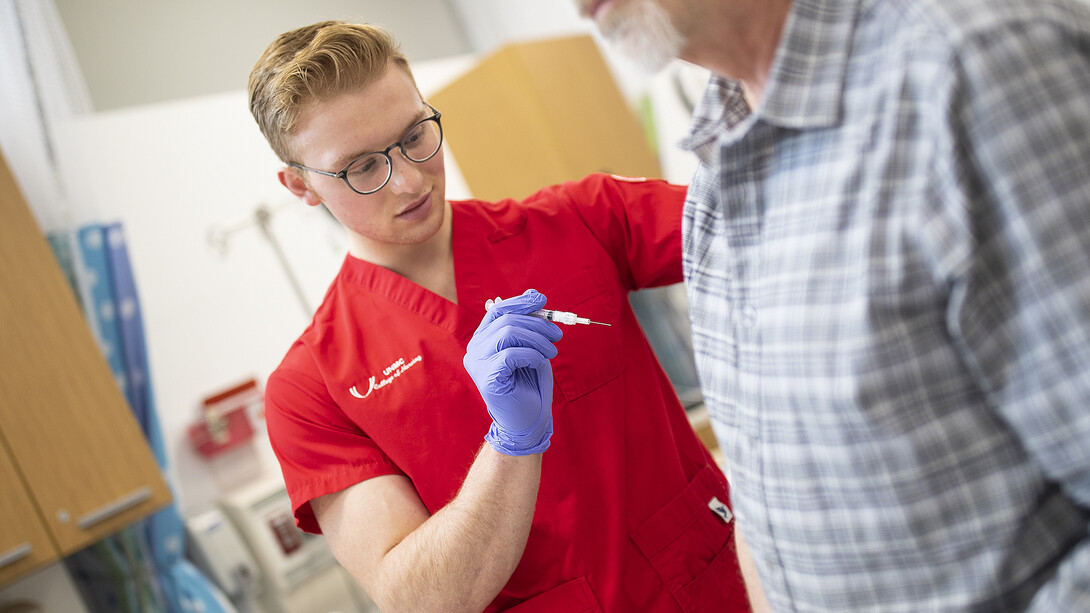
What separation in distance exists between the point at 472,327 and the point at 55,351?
1631 millimetres

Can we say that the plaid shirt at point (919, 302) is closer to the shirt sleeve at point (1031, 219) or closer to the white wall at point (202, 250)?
the shirt sleeve at point (1031, 219)

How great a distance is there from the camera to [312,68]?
3.66ft

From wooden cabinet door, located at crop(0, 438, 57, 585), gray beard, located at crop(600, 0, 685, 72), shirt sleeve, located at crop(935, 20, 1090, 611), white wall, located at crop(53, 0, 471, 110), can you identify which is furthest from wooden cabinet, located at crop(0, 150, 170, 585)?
shirt sleeve, located at crop(935, 20, 1090, 611)

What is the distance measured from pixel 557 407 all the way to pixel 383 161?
0.47 meters

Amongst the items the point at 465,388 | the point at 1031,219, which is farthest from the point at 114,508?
the point at 1031,219

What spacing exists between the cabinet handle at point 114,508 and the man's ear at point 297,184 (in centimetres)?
147

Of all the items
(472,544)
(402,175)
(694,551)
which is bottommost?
(694,551)

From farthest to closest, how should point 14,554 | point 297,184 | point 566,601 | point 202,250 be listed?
point 202,250
point 14,554
point 297,184
point 566,601

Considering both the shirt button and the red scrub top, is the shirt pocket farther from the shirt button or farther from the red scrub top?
the shirt button

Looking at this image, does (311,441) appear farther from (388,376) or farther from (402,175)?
(402,175)

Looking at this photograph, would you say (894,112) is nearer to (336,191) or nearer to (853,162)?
(853,162)

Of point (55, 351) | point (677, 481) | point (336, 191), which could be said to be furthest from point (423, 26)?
point (677, 481)

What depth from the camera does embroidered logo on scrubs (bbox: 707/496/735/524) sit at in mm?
1286

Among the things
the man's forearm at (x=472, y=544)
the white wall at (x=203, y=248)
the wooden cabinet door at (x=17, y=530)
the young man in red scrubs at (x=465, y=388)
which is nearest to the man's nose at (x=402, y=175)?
the young man in red scrubs at (x=465, y=388)
